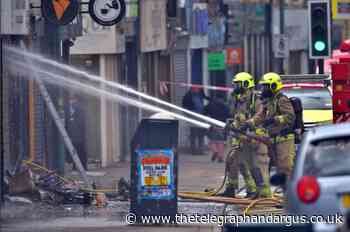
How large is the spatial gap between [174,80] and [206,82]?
374 cm

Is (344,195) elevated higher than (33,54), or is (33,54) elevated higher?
(33,54)

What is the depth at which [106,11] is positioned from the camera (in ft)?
67.1

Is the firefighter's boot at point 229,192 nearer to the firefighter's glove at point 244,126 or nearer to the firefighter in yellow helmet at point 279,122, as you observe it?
the firefighter in yellow helmet at point 279,122

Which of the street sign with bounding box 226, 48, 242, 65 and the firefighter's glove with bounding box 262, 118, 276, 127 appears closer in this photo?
the firefighter's glove with bounding box 262, 118, 276, 127

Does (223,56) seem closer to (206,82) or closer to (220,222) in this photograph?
(206,82)

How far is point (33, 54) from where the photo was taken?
21.1m

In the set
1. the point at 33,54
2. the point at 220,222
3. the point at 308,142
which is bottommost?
the point at 220,222

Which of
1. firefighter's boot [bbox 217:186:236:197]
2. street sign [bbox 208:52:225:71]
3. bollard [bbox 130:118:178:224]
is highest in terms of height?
street sign [bbox 208:52:225:71]

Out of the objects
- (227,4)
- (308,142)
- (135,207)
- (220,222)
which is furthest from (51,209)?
(227,4)

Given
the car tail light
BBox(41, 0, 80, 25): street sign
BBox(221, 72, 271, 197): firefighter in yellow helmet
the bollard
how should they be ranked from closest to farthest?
the car tail light < the bollard < BBox(221, 72, 271, 197): firefighter in yellow helmet < BBox(41, 0, 80, 25): street sign

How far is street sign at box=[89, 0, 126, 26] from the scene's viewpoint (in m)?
20.3

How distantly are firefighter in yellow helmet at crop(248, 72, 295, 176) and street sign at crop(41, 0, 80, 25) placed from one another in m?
3.19

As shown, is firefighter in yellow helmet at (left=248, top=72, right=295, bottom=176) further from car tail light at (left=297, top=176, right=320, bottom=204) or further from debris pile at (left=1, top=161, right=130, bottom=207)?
car tail light at (left=297, top=176, right=320, bottom=204)

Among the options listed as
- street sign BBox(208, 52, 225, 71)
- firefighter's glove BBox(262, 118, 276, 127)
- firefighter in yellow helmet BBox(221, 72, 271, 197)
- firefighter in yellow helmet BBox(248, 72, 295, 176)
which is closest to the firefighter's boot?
firefighter in yellow helmet BBox(221, 72, 271, 197)
